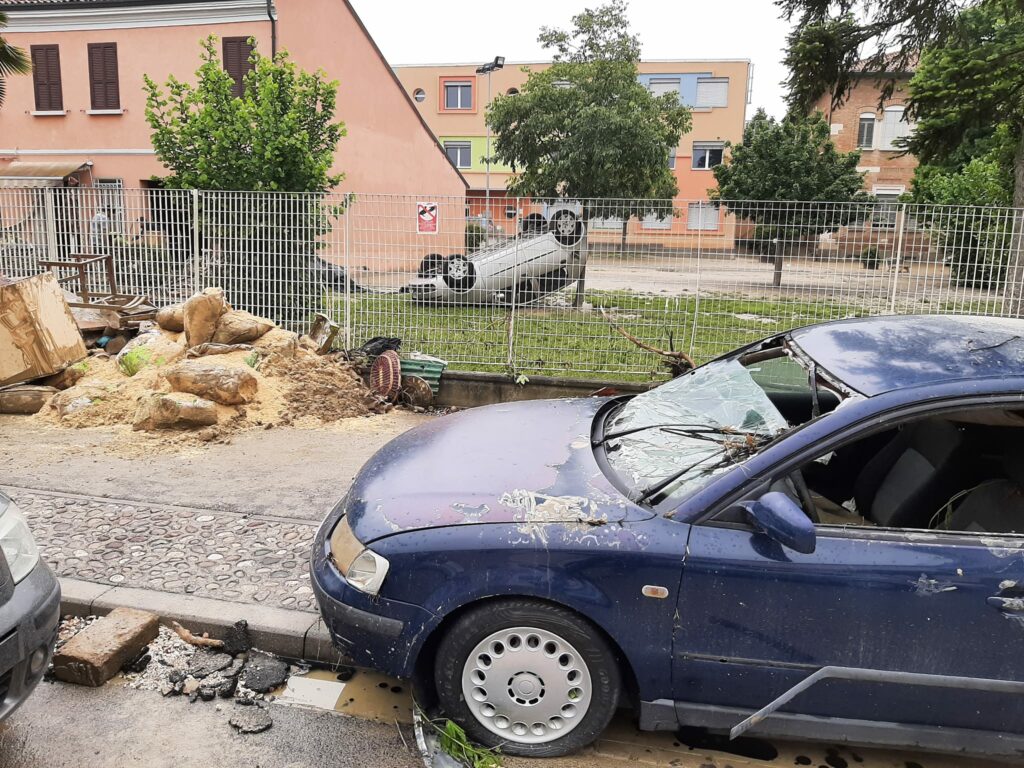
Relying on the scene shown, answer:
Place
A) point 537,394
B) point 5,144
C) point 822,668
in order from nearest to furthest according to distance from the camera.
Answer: point 822,668 < point 537,394 < point 5,144

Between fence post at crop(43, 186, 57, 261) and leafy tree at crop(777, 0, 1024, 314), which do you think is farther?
fence post at crop(43, 186, 57, 261)

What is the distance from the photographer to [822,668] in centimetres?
260

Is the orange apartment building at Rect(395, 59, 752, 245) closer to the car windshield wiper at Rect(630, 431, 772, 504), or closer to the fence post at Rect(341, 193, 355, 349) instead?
the fence post at Rect(341, 193, 355, 349)

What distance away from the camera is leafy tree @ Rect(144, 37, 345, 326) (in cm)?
882

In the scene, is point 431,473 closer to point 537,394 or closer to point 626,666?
point 626,666

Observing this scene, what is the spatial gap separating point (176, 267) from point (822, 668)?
352 inches

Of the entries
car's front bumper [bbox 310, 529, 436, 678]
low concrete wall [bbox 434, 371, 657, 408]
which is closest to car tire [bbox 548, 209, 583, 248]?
low concrete wall [bbox 434, 371, 657, 408]

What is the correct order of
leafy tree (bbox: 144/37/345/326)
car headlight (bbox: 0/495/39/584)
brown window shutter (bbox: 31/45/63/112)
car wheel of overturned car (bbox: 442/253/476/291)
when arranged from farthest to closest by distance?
1. brown window shutter (bbox: 31/45/63/112)
2. leafy tree (bbox: 144/37/345/326)
3. car wheel of overturned car (bbox: 442/253/476/291)
4. car headlight (bbox: 0/495/39/584)

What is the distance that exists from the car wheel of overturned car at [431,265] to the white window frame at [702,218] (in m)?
2.74

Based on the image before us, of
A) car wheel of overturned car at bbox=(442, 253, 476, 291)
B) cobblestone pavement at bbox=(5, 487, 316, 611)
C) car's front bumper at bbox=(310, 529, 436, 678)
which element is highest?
car wheel of overturned car at bbox=(442, 253, 476, 291)

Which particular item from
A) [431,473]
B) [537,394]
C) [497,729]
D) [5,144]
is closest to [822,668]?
[497,729]

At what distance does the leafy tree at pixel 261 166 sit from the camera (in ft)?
28.9

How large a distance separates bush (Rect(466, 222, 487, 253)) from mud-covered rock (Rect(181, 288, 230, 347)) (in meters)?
2.76

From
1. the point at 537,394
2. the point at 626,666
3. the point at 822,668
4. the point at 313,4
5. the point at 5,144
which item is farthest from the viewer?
the point at 5,144
